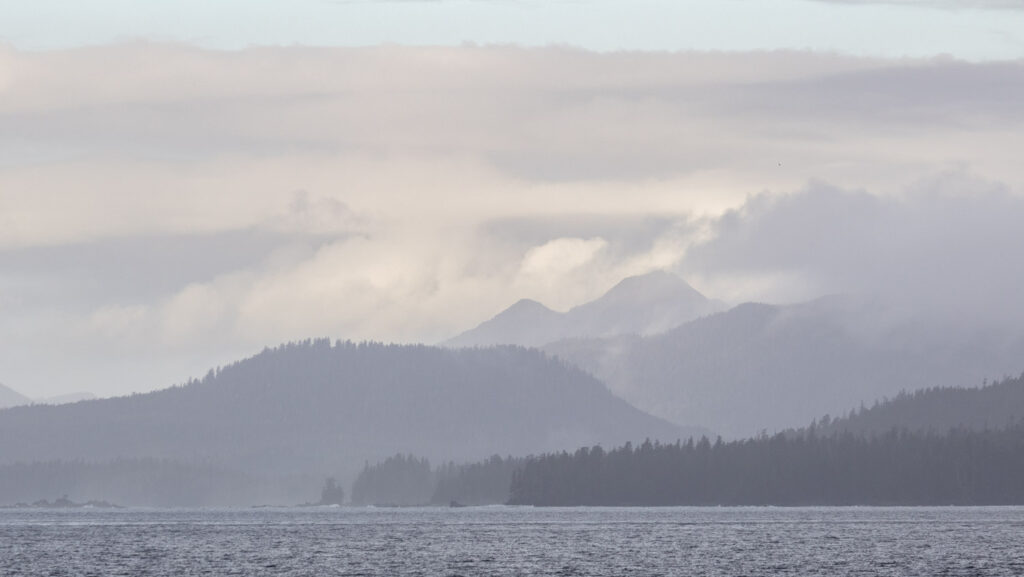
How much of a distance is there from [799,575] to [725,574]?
294 inches

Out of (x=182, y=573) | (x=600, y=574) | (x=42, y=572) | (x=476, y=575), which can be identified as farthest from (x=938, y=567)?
(x=42, y=572)

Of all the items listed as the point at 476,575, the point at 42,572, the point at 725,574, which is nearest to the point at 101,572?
the point at 42,572

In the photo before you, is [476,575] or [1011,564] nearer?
[476,575]

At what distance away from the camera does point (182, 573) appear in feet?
621

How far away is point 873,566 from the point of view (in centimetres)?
19650

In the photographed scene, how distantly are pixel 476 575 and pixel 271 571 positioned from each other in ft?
79.1

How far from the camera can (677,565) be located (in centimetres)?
19938

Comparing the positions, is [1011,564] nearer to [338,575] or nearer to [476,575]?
[476,575]

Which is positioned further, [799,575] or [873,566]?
[873,566]

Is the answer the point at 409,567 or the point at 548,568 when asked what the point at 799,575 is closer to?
the point at 548,568

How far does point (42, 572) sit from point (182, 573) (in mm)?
16010

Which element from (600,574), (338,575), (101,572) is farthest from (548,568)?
(101,572)

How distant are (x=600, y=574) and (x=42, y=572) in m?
60.3

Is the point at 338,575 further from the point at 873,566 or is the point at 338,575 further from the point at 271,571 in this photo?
the point at 873,566
